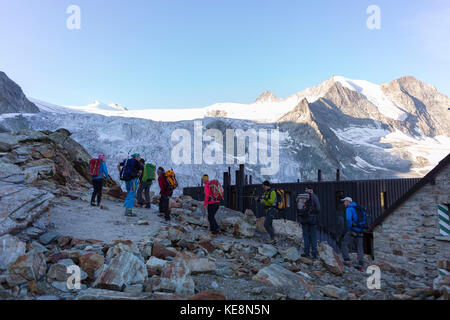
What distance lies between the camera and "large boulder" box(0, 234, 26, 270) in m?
3.97

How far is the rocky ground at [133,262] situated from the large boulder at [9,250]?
12mm

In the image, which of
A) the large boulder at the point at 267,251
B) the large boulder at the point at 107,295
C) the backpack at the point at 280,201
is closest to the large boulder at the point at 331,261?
the large boulder at the point at 267,251

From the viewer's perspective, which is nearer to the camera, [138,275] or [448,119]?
[138,275]

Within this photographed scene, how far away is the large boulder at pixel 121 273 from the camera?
12.3ft

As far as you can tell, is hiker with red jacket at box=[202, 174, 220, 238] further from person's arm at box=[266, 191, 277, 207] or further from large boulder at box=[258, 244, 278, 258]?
large boulder at box=[258, 244, 278, 258]

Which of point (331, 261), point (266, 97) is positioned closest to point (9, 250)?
point (331, 261)

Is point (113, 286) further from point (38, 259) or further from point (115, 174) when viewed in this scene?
point (115, 174)

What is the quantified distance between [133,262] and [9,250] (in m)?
1.83

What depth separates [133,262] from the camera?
4.18 m

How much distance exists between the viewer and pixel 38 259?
3.98 m

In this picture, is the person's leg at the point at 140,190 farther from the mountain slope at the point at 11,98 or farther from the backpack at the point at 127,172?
the mountain slope at the point at 11,98

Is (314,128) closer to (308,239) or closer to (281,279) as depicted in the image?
(308,239)
